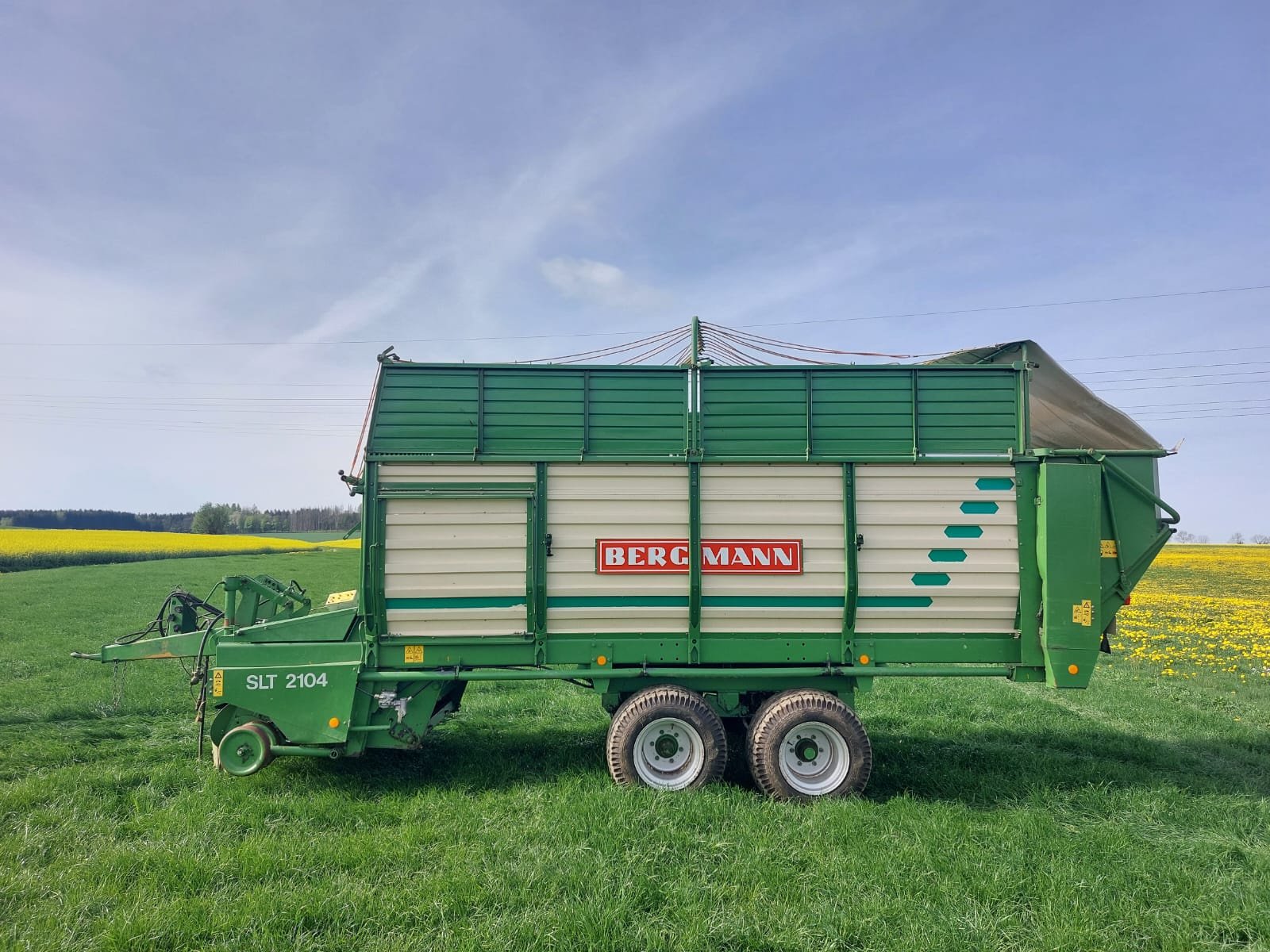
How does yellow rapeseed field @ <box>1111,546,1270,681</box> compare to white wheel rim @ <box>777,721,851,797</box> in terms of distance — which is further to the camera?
yellow rapeseed field @ <box>1111,546,1270,681</box>

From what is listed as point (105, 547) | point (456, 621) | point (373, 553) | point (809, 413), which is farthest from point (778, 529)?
point (105, 547)

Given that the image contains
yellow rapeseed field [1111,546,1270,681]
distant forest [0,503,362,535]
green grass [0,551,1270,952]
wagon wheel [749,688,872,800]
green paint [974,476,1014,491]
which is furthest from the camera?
distant forest [0,503,362,535]

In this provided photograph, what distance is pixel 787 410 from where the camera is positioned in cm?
589

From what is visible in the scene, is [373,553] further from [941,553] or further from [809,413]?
[941,553]

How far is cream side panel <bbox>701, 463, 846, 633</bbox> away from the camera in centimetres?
576

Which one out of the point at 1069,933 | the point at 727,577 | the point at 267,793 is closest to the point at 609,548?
the point at 727,577

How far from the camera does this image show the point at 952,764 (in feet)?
21.2

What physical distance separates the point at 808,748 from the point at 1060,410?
11.7ft

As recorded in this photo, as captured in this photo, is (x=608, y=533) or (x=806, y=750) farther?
(x=608, y=533)

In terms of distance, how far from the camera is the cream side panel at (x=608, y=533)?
5762mm

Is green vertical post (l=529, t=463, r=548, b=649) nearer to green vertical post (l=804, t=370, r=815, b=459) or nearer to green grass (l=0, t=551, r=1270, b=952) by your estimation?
green grass (l=0, t=551, r=1270, b=952)

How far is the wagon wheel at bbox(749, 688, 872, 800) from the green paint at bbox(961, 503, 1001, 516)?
1.82 m

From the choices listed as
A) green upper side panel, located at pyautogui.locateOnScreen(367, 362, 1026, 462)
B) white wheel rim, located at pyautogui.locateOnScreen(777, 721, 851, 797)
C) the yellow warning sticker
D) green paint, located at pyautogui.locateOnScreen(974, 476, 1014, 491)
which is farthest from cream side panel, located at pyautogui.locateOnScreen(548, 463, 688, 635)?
the yellow warning sticker

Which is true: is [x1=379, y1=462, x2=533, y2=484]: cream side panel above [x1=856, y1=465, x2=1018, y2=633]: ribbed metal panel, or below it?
above
